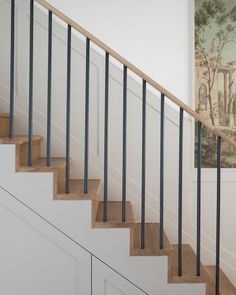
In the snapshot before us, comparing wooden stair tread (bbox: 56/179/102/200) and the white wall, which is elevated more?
the white wall

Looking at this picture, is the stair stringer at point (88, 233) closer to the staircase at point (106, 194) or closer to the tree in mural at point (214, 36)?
the staircase at point (106, 194)

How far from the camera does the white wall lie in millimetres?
3842

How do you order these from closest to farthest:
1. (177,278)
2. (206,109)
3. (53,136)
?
(177,278)
(53,136)
(206,109)

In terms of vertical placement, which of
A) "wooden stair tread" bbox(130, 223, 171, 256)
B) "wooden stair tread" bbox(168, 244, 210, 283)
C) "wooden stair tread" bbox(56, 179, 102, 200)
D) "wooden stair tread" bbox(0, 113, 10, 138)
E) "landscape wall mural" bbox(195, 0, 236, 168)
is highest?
"landscape wall mural" bbox(195, 0, 236, 168)

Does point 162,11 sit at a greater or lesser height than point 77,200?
greater

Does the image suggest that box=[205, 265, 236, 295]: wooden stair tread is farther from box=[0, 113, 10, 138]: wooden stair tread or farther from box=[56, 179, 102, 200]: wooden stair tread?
box=[0, 113, 10, 138]: wooden stair tread

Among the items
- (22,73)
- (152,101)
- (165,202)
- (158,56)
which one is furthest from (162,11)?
(165,202)

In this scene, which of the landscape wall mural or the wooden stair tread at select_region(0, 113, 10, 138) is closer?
the wooden stair tread at select_region(0, 113, 10, 138)

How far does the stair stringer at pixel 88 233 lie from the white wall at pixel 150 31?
1601 millimetres

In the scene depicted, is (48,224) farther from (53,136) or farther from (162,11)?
(162,11)

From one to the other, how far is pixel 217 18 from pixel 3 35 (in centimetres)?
183

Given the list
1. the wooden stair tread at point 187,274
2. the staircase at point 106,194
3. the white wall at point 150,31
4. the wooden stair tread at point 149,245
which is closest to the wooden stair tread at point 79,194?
the staircase at point 106,194

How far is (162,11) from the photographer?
12.7 feet

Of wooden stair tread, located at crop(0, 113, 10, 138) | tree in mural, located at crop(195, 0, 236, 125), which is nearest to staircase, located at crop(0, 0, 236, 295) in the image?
wooden stair tread, located at crop(0, 113, 10, 138)
